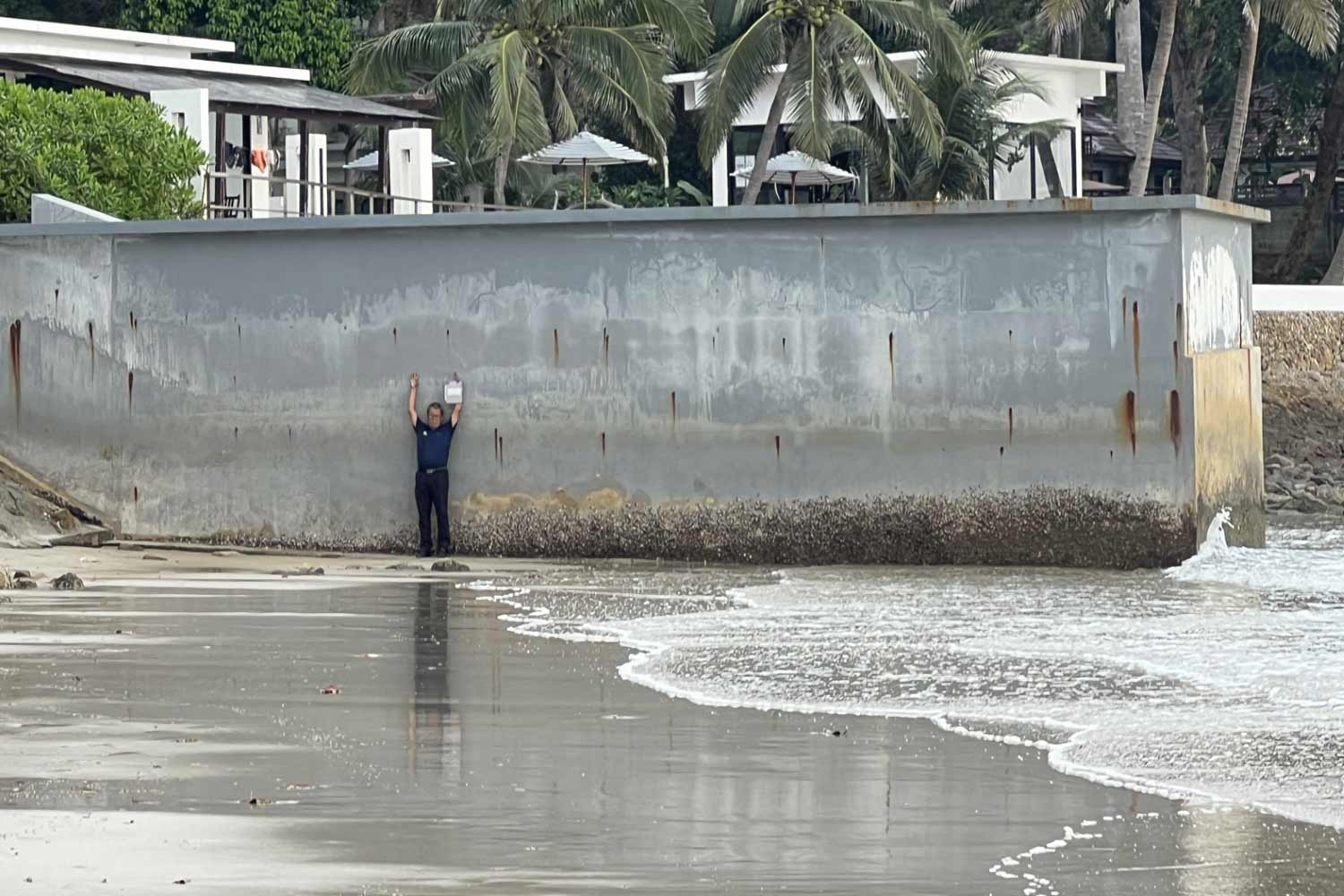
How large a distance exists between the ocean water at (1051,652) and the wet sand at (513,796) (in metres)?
0.43

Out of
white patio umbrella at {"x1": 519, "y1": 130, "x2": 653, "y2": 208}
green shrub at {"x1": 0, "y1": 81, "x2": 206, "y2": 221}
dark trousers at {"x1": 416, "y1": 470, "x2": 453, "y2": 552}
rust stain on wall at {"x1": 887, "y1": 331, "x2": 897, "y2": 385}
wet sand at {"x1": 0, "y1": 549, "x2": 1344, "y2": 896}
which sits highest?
white patio umbrella at {"x1": 519, "y1": 130, "x2": 653, "y2": 208}

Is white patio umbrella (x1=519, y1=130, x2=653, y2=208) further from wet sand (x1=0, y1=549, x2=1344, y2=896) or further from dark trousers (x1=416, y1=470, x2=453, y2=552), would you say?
wet sand (x1=0, y1=549, x2=1344, y2=896)

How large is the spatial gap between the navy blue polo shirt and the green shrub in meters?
5.33

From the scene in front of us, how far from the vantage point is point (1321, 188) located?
45.7 meters

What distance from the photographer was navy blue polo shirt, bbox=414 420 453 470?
18922 mm

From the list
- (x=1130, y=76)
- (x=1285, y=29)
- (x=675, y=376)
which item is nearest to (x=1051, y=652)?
(x=675, y=376)

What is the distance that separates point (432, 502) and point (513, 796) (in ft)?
35.7

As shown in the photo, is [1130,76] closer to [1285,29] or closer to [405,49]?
[1285,29]

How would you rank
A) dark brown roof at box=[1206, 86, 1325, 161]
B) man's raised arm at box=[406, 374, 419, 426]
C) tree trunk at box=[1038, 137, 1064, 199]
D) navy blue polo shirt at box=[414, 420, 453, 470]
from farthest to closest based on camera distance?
dark brown roof at box=[1206, 86, 1325, 161], tree trunk at box=[1038, 137, 1064, 199], man's raised arm at box=[406, 374, 419, 426], navy blue polo shirt at box=[414, 420, 453, 470]

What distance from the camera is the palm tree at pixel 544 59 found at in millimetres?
34188

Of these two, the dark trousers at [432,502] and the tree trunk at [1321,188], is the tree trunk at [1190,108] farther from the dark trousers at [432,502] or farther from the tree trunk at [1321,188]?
the dark trousers at [432,502]

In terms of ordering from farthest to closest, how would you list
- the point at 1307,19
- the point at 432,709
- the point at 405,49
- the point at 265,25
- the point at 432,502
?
the point at 265,25 < the point at 1307,19 < the point at 405,49 < the point at 432,502 < the point at 432,709

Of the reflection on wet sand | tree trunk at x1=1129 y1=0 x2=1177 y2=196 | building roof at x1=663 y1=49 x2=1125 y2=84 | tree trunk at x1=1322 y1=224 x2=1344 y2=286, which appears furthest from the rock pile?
the reflection on wet sand

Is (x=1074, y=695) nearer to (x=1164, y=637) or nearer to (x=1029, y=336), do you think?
(x=1164, y=637)
